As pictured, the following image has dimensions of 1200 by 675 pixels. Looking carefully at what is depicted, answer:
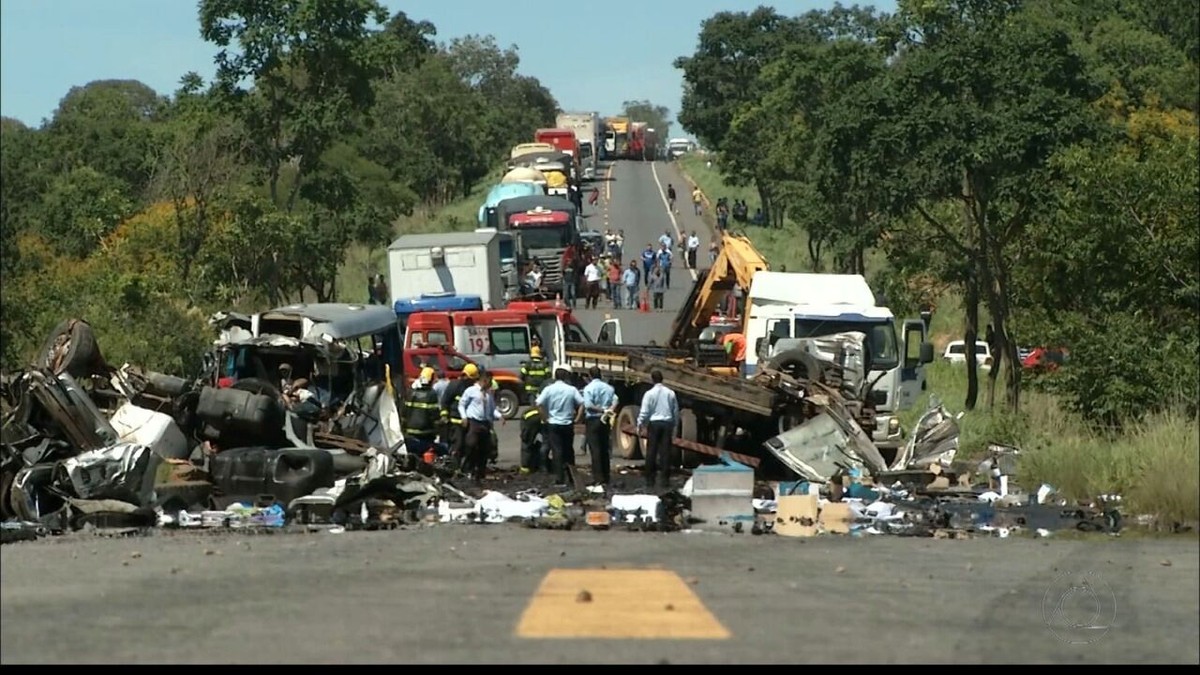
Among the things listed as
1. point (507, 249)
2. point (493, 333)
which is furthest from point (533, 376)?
point (507, 249)

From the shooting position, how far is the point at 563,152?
87312mm

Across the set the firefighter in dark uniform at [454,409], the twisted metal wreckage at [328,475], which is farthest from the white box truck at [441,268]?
the twisted metal wreckage at [328,475]

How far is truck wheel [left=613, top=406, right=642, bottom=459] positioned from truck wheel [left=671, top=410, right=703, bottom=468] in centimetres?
156

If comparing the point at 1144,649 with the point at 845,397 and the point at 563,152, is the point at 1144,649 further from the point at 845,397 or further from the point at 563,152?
the point at 563,152

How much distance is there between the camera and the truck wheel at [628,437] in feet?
89.4

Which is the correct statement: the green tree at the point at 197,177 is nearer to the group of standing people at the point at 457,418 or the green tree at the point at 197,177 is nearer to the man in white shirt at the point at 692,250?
the man in white shirt at the point at 692,250

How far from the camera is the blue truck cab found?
4053 cm

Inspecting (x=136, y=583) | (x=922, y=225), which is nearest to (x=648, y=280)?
(x=922, y=225)

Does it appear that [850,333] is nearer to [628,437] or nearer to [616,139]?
[628,437]

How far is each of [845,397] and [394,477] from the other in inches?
289

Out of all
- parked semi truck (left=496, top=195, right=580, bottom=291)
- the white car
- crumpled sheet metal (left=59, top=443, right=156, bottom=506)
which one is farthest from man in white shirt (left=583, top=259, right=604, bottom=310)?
crumpled sheet metal (left=59, top=443, right=156, bottom=506)

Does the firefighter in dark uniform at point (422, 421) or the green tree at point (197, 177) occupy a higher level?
the green tree at point (197, 177)

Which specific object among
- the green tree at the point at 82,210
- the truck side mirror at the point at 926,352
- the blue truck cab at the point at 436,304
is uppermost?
the green tree at the point at 82,210

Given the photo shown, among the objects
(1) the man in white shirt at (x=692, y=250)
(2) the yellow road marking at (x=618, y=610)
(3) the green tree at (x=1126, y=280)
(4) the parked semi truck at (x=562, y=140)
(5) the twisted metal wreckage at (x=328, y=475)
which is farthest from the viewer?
(4) the parked semi truck at (x=562, y=140)
